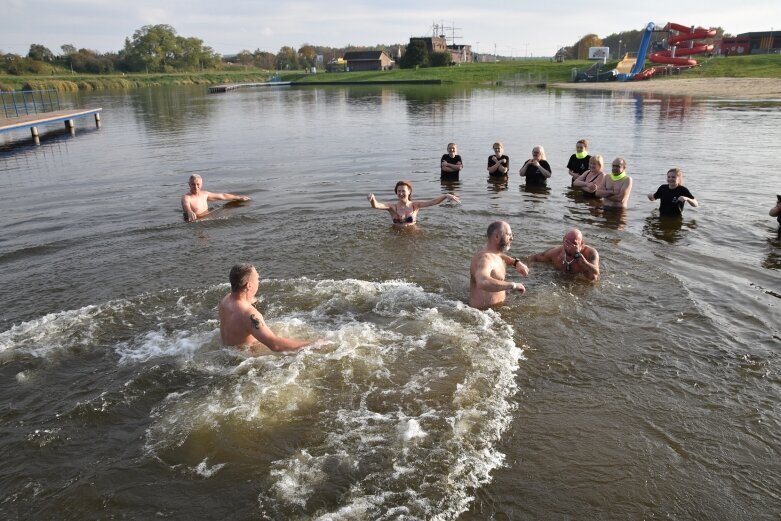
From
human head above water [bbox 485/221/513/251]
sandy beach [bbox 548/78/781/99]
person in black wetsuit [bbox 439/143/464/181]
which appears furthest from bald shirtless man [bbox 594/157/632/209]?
sandy beach [bbox 548/78/781/99]

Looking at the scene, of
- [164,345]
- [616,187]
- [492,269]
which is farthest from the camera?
[616,187]

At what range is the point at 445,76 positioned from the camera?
8256cm

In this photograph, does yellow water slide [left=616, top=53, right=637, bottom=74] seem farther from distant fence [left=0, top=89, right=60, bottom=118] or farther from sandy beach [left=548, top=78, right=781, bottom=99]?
distant fence [left=0, top=89, right=60, bottom=118]

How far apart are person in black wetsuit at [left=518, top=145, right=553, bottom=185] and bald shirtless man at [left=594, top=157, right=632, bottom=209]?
2132 mm

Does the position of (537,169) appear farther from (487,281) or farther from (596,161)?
(487,281)

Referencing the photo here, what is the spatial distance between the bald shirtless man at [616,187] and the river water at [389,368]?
0.41m

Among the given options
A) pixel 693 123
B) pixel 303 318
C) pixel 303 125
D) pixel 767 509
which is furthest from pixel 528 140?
pixel 767 509

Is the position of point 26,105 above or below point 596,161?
above

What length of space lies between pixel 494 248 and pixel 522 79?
79371 millimetres

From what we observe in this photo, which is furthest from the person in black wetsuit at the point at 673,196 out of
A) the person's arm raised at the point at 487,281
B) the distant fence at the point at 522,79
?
the distant fence at the point at 522,79

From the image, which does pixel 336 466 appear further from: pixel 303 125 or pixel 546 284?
pixel 303 125

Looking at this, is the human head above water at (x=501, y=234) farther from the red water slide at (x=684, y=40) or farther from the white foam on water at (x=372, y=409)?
the red water slide at (x=684, y=40)

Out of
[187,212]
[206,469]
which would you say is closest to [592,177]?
[187,212]

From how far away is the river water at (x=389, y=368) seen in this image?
166 inches
